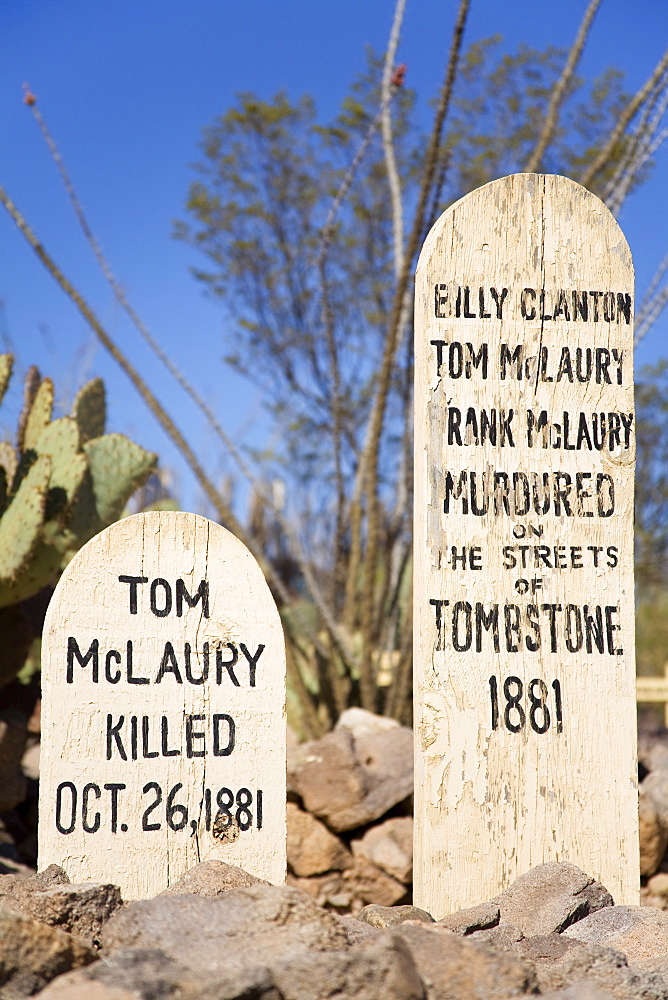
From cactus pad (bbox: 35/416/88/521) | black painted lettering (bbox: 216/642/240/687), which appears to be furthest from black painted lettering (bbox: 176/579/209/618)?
cactus pad (bbox: 35/416/88/521)

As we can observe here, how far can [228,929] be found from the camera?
1757 mm

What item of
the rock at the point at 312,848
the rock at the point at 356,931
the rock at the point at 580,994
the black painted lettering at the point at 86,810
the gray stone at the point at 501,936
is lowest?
the rock at the point at 312,848

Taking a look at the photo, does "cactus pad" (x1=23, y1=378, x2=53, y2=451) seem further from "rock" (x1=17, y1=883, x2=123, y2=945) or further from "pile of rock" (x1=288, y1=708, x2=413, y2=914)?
"rock" (x1=17, y1=883, x2=123, y2=945)

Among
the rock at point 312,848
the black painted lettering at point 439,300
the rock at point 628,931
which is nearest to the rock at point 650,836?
the rock at point 312,848

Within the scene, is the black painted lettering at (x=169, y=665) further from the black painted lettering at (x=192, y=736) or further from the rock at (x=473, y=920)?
the rock at (x=473, y=920)

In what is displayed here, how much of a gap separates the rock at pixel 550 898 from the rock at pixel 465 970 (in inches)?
23.1

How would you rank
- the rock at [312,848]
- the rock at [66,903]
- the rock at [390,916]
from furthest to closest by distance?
the rock at [312,848]
the rock at [390,916]
the rock at [66,903]

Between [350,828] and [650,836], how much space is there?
3.85 feet

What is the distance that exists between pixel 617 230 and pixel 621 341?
347 mm

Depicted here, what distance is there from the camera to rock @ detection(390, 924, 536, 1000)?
63.8 inches

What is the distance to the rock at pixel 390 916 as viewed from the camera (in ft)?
7.25

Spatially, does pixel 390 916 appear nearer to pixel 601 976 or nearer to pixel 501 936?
pixel 501 936

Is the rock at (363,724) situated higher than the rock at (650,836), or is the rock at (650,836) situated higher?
the rock at (363,724)

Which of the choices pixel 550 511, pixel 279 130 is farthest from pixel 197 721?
pixel 279 130
